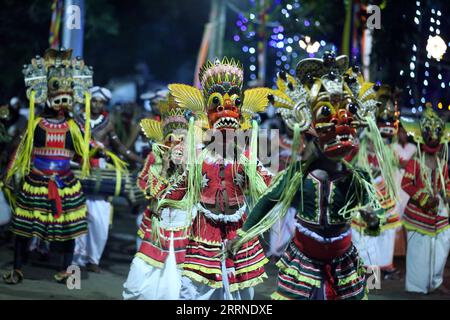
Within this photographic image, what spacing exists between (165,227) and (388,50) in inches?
207

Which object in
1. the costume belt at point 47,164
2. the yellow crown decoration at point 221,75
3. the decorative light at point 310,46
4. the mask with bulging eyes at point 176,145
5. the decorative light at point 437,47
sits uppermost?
the decorative light at point 310,46

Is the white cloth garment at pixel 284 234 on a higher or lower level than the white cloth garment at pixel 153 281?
higher

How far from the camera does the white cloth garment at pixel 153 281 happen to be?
8.75 metres

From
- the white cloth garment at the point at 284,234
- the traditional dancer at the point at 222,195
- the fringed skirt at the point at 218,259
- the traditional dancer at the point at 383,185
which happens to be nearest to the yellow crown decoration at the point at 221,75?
the traditional dancer at the point at 222,195

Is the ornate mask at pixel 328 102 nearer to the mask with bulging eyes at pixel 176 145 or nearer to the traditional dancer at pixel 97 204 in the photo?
the mask with bulging eyes at pixel 176 145

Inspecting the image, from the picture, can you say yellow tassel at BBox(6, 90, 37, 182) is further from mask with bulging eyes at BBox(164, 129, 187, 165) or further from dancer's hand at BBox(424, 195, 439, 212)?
dancer's hand at BBox(424, 195, 439, 212)

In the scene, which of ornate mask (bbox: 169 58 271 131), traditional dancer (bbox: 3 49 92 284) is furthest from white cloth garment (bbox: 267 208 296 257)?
ornate mask (bbox: 169 58 271 131)

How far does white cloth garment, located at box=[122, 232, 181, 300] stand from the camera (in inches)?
344

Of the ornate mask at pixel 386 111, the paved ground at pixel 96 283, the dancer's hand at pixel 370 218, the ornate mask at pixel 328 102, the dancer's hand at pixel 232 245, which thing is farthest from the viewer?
the ornate mask at pixel 386 111

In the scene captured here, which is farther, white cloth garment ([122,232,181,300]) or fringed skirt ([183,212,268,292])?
white cloth garment ([122,232,181,300])

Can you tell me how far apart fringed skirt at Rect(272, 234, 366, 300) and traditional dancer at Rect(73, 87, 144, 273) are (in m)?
5.07

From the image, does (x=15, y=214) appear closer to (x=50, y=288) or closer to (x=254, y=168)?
(x=50, y=288)

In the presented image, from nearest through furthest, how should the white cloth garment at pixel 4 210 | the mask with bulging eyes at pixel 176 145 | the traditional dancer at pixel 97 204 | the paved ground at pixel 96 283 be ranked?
the mask with bulging eyes at pixel 176 145, the paved ground at pixel 96 283, the traditional dancer at pixel 97 204, the white cloth garment at pixel 4 210

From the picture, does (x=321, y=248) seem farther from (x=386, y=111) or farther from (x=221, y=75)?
(x=386, y=111)
